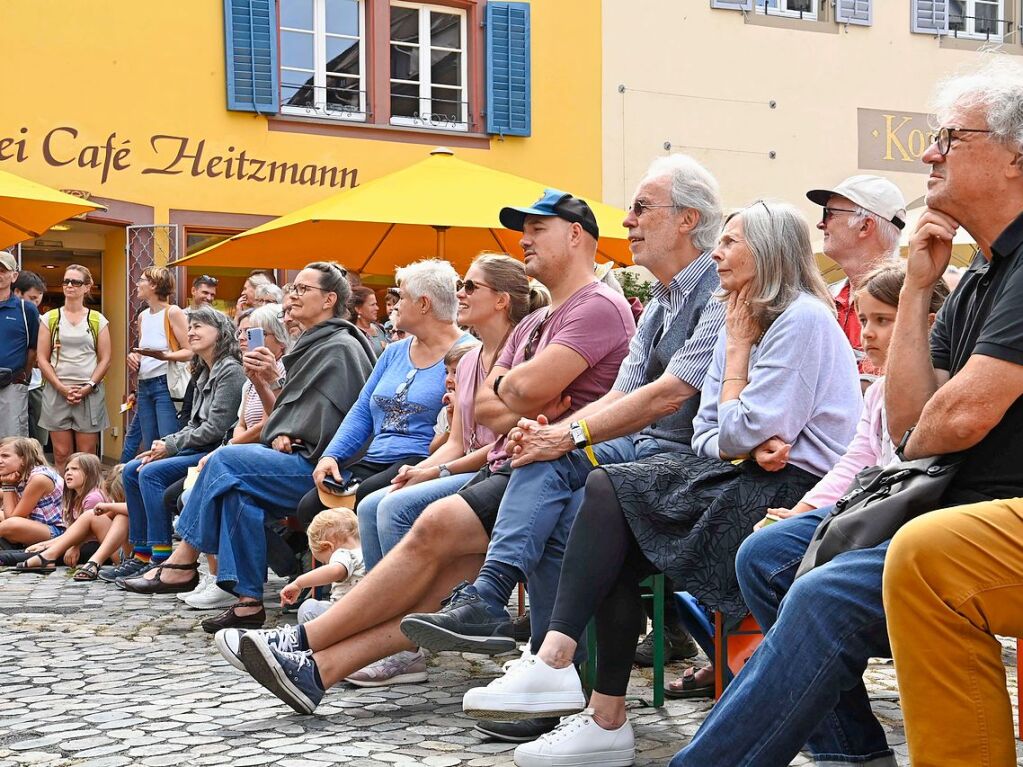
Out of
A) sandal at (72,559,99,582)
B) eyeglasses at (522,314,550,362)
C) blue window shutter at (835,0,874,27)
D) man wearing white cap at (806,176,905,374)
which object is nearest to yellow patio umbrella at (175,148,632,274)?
sandal at (72,559,99,582)

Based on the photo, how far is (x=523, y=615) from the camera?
19.6 feet

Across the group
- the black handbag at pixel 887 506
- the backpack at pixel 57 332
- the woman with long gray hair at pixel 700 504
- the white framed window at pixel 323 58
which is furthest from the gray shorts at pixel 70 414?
the black handbag at pixel 887 506

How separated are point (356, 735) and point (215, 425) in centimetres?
403

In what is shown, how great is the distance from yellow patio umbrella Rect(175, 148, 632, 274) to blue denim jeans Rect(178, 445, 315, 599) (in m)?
3.00

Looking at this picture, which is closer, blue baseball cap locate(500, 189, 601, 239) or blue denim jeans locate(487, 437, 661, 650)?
blue denim jeans locate(487, 437, 661, 650)

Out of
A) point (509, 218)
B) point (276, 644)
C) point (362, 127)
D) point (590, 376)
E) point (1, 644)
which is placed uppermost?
point (362, 127)

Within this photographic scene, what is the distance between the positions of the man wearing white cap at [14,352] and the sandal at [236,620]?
482cm

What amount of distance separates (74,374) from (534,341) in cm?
751

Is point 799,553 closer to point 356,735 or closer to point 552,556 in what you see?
point 552,556

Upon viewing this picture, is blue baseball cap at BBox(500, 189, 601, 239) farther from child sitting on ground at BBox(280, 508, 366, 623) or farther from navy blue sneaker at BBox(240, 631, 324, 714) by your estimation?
navy blue sneaker at BBox(240, 631, 324, 714)

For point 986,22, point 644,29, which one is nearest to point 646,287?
point 644,29

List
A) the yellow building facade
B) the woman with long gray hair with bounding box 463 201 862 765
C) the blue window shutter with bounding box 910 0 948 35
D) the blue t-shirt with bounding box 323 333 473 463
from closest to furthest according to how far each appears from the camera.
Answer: the woman with long gray hair with bounding box 463 201 862 765, the blue t-shirt with bounding box 323 333 473 463, the yellow building facade, the blue window shutter with bounding box 910 0 948 35

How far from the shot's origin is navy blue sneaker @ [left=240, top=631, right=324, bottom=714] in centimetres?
429

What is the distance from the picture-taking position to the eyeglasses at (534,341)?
4973 millimetres
